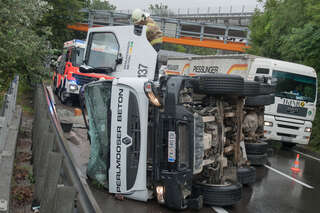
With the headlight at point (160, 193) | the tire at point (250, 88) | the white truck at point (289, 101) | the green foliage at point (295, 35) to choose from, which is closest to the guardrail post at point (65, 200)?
the headlight at point (160, 193)

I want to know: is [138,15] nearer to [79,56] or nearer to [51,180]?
[51,180]

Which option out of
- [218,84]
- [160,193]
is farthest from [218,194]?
[218,84]

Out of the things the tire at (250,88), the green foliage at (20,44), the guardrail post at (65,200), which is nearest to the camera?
the guardrail post at (65,200)

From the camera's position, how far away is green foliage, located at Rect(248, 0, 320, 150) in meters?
14.2

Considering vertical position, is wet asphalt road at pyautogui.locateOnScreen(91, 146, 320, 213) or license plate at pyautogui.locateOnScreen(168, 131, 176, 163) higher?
license plate at pyautogui.locateOnScreen(168, 131, 176, 163)

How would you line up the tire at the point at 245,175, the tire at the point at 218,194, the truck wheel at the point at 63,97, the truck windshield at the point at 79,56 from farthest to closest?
the truck wheel at the point at 63,97
the truck windshield at the point at 79,56
the tire at the point at 245,175
the tire at the point at 218,194

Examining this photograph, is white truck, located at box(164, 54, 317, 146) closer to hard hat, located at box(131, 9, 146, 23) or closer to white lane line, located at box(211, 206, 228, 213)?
hard hat, located at box(131, 9, 146, 23)

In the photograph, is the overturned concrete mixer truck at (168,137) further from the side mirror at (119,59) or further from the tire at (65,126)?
the tire at (65,126)

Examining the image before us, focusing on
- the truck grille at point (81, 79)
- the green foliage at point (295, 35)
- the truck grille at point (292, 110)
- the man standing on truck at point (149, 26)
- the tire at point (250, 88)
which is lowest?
the truck grille at point (292, 110)

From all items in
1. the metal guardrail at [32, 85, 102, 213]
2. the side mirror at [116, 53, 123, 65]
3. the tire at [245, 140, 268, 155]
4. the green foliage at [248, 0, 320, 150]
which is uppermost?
the green foliage at [248, 0, 320, 150]

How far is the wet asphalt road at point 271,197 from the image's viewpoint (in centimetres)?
536

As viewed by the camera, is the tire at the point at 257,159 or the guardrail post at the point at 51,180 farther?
the tire at the point at 257,159

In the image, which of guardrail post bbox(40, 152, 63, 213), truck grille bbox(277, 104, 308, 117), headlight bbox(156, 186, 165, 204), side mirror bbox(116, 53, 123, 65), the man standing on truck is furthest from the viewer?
truck grille bbox(277, 104, 308, 117)

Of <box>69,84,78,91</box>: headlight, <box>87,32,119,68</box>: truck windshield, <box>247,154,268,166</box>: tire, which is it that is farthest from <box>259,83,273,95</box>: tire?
<box>69,84,78,91</box>: headlight
